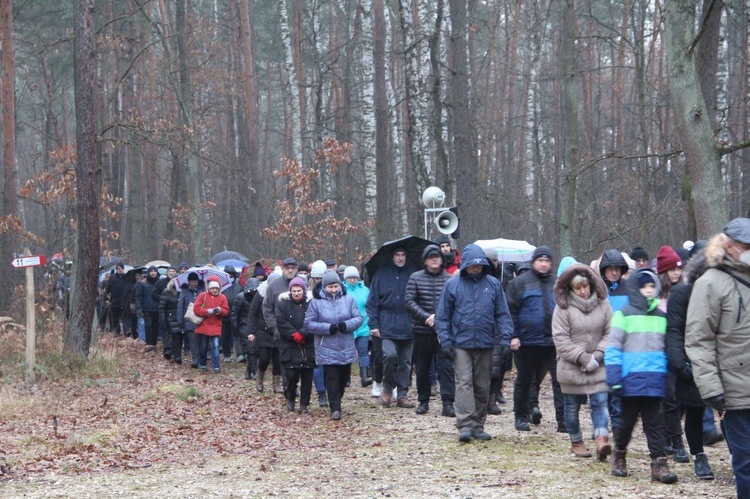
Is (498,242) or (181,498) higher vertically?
(498,242)

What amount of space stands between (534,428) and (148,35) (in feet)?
94.6

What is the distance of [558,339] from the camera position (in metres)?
9.66

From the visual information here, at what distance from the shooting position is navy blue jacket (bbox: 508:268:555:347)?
11.3m

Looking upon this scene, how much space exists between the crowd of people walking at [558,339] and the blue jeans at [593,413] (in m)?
0.01

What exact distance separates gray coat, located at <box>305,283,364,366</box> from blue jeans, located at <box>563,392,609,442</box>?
13.0ft

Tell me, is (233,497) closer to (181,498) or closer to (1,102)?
(181,498)

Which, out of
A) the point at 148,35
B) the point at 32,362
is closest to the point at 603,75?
the point at 148,35

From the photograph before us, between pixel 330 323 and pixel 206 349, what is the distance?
7581 mm

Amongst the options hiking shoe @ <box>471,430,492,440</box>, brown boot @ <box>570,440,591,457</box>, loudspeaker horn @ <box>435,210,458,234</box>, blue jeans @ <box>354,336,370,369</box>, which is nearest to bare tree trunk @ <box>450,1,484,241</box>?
loudspeaker horn @ <box>435,210,458,234</box>

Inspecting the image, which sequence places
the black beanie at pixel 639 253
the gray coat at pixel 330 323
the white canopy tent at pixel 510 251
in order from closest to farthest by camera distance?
the gray coat at pixel 330 323 < the black beanie at pixel 639 253 < the white canopy tent at pixel 510 251

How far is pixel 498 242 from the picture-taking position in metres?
20.6

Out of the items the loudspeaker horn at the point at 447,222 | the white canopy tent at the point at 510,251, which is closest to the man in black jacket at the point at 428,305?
the loudspeaker horn at the point at 447,222

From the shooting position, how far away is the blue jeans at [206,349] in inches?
776

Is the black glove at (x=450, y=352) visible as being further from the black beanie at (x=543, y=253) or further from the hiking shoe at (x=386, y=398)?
the hiking shoe at (x=386, y=398)
